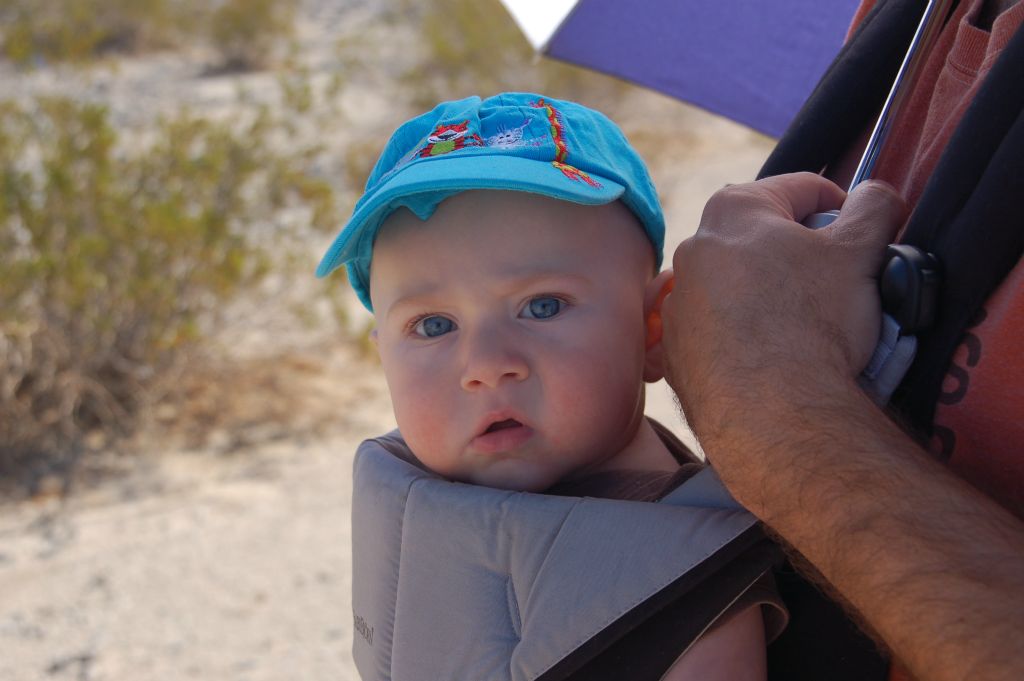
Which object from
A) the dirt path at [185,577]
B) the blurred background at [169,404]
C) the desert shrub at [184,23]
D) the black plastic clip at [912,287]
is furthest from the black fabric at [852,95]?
the desert shrub at [184,23]

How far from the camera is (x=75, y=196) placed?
5059 mm

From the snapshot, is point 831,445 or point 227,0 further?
point 227,0

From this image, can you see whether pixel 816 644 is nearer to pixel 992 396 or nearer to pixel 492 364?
pixel 992 396

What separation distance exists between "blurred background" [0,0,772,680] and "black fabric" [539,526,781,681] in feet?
5.67

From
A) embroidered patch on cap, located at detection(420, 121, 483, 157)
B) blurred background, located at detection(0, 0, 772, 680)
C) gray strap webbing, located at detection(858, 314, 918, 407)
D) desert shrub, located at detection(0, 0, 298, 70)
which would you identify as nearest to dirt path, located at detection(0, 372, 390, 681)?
blurred background, located at detection(0, 0, 772, 680)

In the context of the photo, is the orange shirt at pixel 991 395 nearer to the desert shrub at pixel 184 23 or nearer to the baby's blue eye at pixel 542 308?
the baby's blue eye at pixel 542 308

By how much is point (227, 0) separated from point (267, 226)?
837cm

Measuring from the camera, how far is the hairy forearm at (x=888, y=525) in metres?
0.97

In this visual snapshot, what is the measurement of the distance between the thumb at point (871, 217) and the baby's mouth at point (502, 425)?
19.9 inches

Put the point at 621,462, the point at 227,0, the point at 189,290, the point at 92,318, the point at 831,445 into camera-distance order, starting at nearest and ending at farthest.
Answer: the point at 831,445 < the point at 621,462 < the point at 92,318 < the point at 189,290 < the point at 227,0

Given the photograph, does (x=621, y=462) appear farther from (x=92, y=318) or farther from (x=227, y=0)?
(x=227, y=0)

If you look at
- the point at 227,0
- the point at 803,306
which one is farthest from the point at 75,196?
the point at 227,0

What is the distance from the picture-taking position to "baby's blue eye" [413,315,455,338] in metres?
1.57

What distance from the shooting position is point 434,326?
158 centimetres
